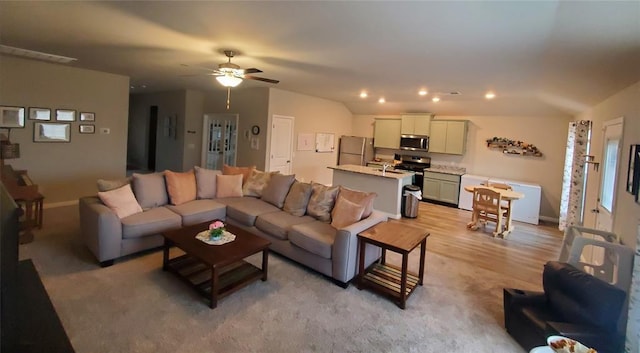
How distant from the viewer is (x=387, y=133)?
8.70 metres

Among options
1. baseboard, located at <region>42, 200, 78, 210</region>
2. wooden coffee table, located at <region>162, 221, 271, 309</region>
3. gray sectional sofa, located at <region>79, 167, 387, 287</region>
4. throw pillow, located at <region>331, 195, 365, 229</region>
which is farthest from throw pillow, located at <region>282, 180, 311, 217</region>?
baseboard, located at <region>42, 200, 78, 210</region>

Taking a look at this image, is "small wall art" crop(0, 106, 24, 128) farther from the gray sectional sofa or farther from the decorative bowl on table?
the decorative bowl on table

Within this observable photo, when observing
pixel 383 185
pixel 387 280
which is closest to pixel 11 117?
pixel 387 280

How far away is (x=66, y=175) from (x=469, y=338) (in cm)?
672

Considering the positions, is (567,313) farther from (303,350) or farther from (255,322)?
(255,322)

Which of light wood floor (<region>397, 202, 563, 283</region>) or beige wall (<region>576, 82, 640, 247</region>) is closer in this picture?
beige wall (<region>576, 82, 640, 247</region>)

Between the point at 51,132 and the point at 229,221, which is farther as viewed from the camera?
the point at 51,132

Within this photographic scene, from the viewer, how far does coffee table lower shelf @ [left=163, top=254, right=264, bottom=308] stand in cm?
294

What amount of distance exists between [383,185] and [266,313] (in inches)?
161

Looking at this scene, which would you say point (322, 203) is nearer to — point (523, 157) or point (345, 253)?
point (345, 253)

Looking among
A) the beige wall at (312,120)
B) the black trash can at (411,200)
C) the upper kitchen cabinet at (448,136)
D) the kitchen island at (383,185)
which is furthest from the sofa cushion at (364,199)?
the upper kitchen cabinet at (448,136)

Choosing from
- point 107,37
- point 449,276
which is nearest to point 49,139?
point 107,37

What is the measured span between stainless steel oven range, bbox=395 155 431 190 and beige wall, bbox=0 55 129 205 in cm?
657

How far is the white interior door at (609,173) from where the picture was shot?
3361 mm
